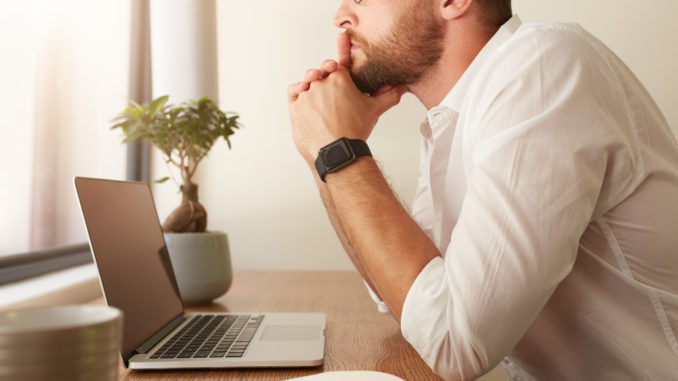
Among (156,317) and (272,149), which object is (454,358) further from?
(272,149)

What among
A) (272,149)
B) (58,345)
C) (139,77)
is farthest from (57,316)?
(139,77)

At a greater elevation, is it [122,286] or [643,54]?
[643,54]

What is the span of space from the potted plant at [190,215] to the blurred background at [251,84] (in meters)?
0.47

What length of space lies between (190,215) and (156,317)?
1.38ft

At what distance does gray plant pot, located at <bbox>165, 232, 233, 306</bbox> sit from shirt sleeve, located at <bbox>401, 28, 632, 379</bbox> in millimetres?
625

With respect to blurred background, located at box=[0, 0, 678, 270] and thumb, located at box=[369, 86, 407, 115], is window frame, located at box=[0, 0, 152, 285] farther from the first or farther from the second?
thumb, located at box=[369, 86, 407, 115]

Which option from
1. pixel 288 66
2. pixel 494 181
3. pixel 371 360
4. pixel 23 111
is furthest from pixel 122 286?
pixel 288 66

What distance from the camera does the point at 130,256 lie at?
2.59ft

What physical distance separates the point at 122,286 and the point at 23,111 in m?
0.91

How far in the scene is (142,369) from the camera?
66 cm

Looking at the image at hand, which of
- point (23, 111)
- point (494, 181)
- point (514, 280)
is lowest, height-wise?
point (514, 280)

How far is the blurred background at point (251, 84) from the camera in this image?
5.63ft

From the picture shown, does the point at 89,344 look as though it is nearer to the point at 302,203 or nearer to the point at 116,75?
the point at 302,203

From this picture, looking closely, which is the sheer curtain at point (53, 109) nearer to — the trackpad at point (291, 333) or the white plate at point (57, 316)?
the trackpad at point (291, 333)
